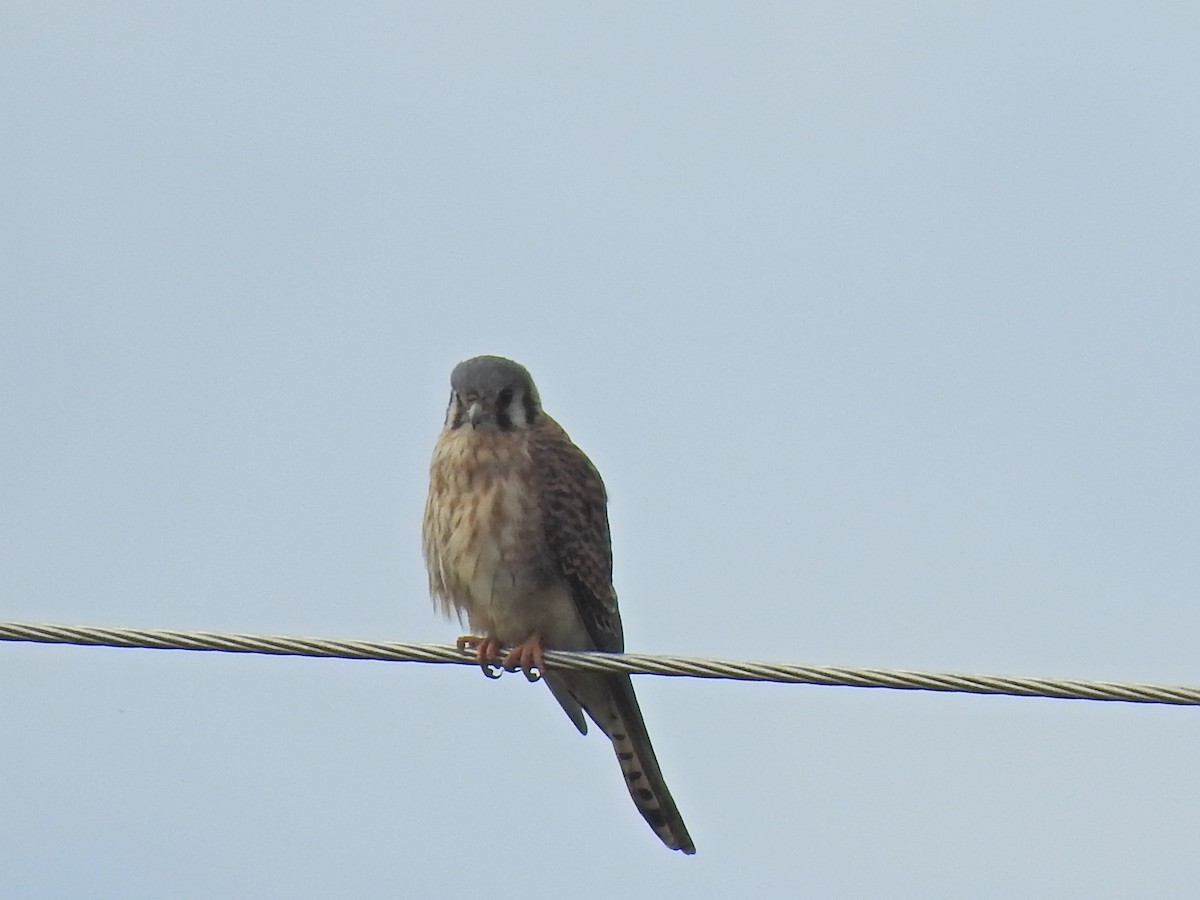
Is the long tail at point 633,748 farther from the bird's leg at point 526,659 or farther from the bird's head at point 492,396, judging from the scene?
the bird's head at point 492,396

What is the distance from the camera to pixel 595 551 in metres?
7.03

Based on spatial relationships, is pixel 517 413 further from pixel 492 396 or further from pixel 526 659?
pixel 526 659

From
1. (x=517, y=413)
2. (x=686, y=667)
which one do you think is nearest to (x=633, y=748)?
(x=517, y=413)

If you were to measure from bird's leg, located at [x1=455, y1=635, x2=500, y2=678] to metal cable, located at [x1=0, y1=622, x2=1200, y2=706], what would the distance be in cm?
120

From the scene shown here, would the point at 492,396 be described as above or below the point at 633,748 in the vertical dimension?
above

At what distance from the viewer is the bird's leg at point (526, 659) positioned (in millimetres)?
6645

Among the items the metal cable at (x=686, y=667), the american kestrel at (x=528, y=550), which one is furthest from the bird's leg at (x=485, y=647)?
the metal cable at (x=686, y=667)

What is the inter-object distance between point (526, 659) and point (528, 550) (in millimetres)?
374

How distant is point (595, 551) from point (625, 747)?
69 centimetres

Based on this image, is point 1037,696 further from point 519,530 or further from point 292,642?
point 519,530

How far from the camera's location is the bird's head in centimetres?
711

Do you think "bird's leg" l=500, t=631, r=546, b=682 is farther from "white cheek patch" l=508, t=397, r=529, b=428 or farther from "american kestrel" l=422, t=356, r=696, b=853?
"white cheek patch" l=508, t=397, r=529, b=428

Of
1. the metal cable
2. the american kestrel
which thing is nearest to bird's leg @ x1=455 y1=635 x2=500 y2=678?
the american kestrel

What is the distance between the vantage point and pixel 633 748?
7.14 m
